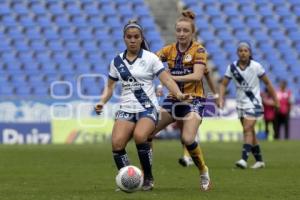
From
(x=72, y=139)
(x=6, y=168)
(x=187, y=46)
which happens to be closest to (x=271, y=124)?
(x=72, y=139)

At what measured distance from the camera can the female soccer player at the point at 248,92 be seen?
15961 millimetres

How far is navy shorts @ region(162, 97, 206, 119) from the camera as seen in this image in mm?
11422

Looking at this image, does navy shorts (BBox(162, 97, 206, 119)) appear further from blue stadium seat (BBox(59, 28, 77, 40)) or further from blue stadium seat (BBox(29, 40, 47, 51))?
blue stadium seat (BBox(59, 28, 77, 40))

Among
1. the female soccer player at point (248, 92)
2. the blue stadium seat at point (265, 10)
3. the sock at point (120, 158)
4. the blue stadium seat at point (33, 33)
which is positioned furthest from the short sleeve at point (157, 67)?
the blue stadium seat at point (265, 10)

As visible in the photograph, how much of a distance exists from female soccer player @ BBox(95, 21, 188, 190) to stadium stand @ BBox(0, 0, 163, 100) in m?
19.6

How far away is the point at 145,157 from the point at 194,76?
1452mm

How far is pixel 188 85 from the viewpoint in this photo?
1177cm

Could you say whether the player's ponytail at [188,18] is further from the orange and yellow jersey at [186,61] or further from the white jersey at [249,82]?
the white jersey at [249,82]

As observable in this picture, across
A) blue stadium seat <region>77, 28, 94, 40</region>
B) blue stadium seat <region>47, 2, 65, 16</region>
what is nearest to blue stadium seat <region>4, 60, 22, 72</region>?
blue stadium seat <region>77, 28, 94, 40</region>

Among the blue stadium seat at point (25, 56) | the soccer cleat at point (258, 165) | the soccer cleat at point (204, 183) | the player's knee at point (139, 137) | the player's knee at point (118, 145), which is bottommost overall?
the soccer cleat at point (258, 165)

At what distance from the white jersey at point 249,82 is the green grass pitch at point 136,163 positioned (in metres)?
1.29

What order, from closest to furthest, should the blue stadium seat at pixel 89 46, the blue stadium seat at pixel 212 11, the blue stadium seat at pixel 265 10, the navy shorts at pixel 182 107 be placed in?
the navy shorts at pixel 182 107 → the blue stadium seat at pixel 89 46 → the blue stadium seat at pixel 212 11 → the blue stadium seat at pixel 265 10

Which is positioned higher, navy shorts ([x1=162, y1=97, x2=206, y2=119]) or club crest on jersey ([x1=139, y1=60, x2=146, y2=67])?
club crest on jersey ([x1=139, y1=60, x2=146, y2=67])

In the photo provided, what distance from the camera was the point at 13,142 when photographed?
2783cm
